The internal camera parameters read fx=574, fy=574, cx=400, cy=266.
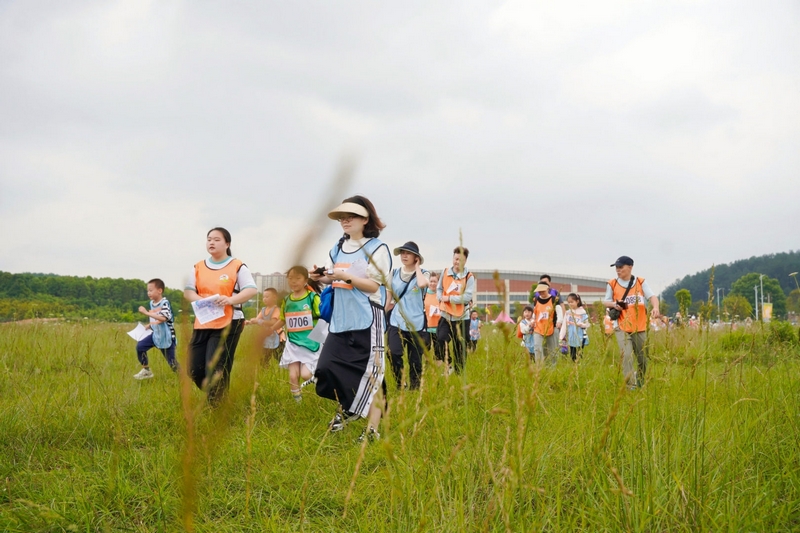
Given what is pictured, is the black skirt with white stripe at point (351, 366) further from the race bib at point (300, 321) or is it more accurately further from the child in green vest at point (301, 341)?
the race bib at point (300, 321)

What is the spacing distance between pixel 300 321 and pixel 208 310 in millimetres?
1217

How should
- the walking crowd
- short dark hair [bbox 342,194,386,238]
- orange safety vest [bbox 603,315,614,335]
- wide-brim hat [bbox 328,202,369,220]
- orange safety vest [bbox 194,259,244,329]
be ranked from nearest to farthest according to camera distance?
orange safety vest [bbox 603,315,614,335]
the walking crowd
wide-brim hat [bbox 328,202,369,220]
short dark hair [bbox 342,194,386,238]
orange safety vest [bbox 194,259,244,329]

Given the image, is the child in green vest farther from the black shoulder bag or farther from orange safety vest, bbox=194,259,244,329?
the black shoulder bag

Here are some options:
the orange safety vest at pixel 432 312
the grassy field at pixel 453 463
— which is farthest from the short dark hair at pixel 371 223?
the orange safety vest at pixel 432 312

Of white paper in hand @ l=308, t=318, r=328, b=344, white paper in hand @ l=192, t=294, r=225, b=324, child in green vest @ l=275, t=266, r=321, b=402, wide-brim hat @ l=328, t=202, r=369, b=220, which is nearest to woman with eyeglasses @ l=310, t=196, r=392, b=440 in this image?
wide-brim hat @ l=328, t=202, r=369, b=220

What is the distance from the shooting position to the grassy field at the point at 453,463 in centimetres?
166

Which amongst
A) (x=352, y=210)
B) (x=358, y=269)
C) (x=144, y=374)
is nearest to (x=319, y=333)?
(x=358, y=269)

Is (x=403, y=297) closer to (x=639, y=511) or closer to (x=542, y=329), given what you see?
(x=542, y=329)

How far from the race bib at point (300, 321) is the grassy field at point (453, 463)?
110cm

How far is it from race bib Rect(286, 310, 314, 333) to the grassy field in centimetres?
110

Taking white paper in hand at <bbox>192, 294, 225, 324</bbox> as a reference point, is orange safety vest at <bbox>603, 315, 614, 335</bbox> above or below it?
below

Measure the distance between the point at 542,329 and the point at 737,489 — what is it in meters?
6.16

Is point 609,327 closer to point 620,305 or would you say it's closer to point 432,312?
point 620,305

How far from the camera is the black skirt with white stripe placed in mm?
4152
